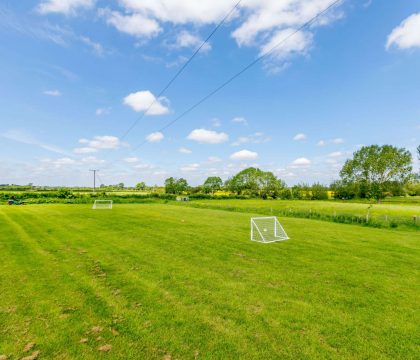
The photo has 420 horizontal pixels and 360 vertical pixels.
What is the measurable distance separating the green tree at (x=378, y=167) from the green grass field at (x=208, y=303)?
80083mm

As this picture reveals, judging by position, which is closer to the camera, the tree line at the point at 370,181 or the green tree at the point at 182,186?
the tree line at the point at 370,181

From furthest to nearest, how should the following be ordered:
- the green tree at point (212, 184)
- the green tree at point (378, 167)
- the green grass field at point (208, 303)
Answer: the green tree at point (212, 184)
the green tree at point (378, 167)
the green grass field at point (208, 303)

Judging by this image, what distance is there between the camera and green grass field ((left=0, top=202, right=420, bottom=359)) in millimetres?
4711

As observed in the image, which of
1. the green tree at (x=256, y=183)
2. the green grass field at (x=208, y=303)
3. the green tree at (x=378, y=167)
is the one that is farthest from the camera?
the green tree at (x=256, y=183)

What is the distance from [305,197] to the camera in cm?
9744

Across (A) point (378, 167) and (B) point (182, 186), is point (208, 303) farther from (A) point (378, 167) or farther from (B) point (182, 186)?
(B) point (182, 186)

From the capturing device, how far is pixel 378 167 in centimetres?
7994

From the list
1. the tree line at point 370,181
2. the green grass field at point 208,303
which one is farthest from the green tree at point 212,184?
the green grass field at point 208,303

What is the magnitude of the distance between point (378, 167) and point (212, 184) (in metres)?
82.3

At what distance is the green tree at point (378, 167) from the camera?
78500 mm

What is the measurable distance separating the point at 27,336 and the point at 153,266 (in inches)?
191

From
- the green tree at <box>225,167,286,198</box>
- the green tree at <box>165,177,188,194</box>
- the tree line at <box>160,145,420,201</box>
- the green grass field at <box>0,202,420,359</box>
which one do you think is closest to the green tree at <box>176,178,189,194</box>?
the green tree at <box>165,177,188,194</box>

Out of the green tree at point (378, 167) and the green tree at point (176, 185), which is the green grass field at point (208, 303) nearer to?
the green tree at point (378, 167)

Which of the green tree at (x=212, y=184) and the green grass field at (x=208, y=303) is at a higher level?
the green tree at (x=212, y=184)
